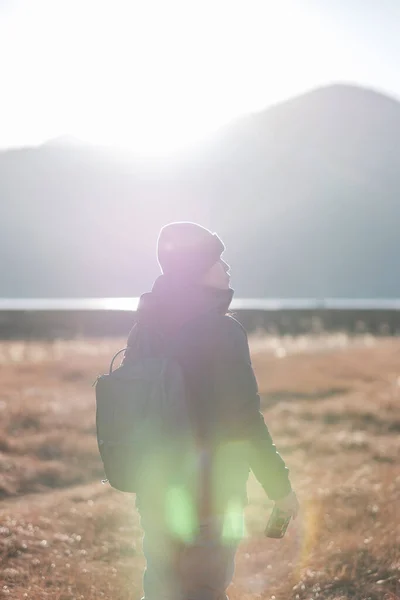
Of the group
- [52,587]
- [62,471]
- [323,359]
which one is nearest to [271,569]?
[52,587]

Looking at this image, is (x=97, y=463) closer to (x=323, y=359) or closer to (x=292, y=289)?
(x=323, y=359)

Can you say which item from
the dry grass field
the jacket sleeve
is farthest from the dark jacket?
the dry grass field

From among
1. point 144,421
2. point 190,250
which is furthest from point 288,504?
point 190,250

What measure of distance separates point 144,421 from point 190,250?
75cm

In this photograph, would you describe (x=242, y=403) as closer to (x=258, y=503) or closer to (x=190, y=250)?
(x=190, y=250)

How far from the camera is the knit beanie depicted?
3029mm

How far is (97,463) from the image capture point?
9.57 meters

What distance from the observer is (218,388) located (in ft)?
9.58

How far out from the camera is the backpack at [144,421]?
9.45ft

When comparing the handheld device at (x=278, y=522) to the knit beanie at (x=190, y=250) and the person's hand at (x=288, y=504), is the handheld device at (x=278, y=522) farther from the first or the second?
the knit beanie at (x=190, y=250)

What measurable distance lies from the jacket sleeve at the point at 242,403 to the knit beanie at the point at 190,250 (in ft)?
0.84

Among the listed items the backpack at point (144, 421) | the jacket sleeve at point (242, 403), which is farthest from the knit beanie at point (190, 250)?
the backpack at point (144, 421)

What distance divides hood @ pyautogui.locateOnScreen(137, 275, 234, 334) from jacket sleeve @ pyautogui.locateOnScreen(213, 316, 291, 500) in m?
0.10

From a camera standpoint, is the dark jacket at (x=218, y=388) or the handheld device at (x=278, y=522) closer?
the dark jacket at (x=218, y=388)
